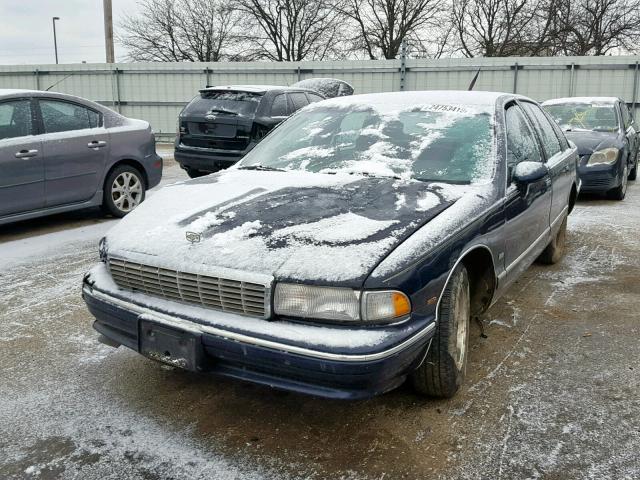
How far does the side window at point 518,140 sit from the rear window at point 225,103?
531 cm

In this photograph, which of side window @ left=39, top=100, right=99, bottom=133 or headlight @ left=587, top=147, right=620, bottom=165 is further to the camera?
headlight @ left=587, top=147, right=620, bottom=165

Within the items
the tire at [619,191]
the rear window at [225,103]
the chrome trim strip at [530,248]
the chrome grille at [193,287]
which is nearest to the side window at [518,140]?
the chrome trim strip at [530,248]

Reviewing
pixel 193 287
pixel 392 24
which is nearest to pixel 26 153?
pixel 193 287

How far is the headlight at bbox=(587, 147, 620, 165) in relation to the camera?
26.8ft

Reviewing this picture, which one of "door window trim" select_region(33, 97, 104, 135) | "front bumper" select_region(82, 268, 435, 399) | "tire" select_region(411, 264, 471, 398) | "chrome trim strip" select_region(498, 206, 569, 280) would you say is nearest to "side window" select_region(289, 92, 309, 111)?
"door window trim" select_region(33, 97, 104, 135)

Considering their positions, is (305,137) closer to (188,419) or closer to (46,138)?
(188,419)

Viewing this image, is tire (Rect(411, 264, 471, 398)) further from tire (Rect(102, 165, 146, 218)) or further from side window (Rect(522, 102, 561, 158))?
tire (Rect(102, 165, 146, 218))

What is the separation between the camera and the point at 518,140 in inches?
151

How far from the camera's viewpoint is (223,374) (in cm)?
248

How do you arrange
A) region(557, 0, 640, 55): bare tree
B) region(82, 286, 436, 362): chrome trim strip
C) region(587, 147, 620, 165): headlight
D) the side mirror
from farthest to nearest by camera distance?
region(557, 0, 640, 55): bare tree
region(587, 147, 620, 165): headlight
the side mirror
region(82, 286, 436, 362): chrome trim strip

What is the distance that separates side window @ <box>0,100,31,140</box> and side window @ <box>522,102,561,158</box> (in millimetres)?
4846

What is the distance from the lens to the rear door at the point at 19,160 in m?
5.96

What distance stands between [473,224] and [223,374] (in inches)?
53.7

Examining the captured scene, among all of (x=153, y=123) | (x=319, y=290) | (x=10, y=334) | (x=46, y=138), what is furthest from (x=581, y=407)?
(x=153, y=123)
